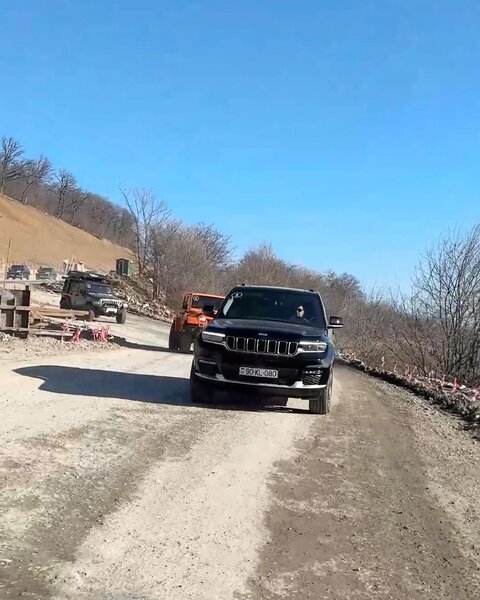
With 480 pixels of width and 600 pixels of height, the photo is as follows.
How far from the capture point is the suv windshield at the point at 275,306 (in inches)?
392

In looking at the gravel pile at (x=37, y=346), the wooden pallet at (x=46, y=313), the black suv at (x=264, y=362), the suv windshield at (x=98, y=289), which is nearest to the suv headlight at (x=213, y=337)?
the black suv at (x=264, y=362)

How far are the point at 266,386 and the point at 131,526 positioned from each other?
14.2ft

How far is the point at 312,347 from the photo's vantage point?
860 centimetres

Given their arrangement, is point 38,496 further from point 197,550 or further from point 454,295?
point 454,295

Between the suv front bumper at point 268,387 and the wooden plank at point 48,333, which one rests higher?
the suv front bumper at point 268,387

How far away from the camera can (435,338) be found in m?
25.9

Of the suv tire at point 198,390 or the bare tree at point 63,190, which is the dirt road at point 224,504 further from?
the bare tree at point 63,190

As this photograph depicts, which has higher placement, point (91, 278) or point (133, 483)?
point (91, 278)

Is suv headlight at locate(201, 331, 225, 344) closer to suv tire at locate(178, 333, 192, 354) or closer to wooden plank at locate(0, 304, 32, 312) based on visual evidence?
wooden plank at locate(0, 304, 32, 312)

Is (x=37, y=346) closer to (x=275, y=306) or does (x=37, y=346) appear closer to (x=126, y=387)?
(x=126, y=387)

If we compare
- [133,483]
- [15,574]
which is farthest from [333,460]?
[15,574]

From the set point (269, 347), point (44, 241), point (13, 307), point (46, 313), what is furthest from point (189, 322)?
point (44, 241)

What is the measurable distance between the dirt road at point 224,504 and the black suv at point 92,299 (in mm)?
21413

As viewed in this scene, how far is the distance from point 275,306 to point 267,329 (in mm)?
1465
